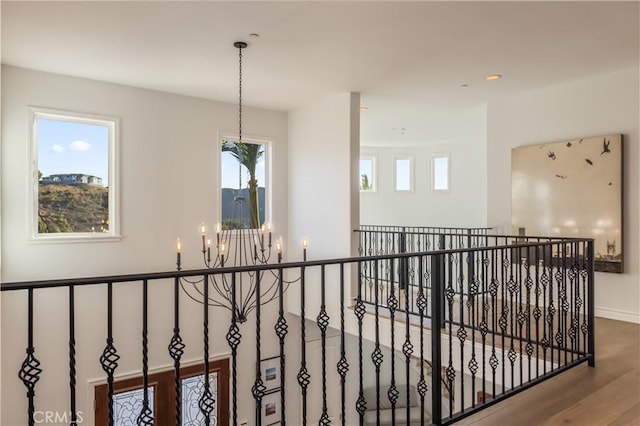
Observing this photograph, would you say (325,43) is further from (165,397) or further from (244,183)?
(165,397)

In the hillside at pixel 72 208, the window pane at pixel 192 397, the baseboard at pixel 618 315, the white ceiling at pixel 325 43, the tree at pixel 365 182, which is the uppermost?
the white ceiling at pixel 325 43

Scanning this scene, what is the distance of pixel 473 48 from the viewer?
425 cm

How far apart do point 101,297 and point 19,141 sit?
2086 mm

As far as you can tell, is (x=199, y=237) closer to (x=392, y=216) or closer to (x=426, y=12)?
(x=426, y=12)

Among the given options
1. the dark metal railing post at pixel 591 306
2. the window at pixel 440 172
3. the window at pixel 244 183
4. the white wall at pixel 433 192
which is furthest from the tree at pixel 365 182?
the dark metal railing post at pixel 591 306

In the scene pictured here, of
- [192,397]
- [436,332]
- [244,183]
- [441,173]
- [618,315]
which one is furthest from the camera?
[441,173]

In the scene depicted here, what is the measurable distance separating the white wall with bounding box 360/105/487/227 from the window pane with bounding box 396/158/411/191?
0.45 ft

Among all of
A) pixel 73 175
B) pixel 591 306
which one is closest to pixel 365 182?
pixel 73 175

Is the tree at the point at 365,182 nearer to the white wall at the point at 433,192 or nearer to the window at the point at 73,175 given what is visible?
the white wall at the point at 433,192

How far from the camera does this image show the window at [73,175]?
4996 millimetres

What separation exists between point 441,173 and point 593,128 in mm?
5417

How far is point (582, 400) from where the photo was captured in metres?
2.88

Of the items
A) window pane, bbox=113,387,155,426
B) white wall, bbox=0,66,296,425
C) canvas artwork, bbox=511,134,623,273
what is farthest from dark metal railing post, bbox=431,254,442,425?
window pane, bbox=113,387,155,426

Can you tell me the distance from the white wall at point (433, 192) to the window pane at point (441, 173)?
130mm
